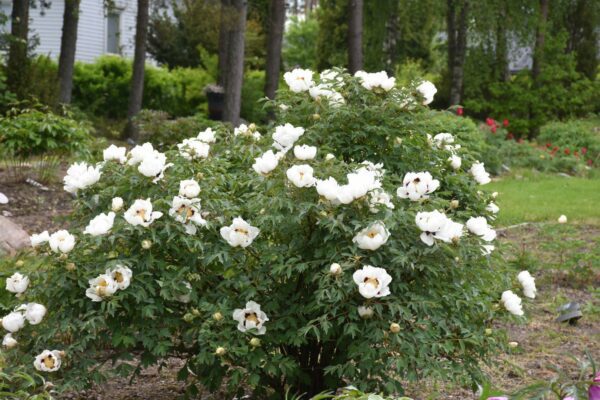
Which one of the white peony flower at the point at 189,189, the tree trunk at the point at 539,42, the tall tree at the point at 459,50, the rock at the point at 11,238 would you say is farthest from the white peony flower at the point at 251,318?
the tree trunk at the point at 539,42

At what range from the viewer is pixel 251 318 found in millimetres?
3104

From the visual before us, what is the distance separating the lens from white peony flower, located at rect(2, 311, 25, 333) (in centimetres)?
322

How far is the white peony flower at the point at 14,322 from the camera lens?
322 centimetres

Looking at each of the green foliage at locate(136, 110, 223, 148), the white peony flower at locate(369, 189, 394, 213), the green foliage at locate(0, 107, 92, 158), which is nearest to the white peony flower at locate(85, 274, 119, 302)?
the white peony flower at locate(369, 189, 394, 213)

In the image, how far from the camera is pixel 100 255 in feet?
10.4

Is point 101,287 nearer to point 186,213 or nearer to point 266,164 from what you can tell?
point 186,213

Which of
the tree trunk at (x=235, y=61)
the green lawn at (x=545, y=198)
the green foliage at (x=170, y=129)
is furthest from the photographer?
the tree trunk at (x=235, y=61)

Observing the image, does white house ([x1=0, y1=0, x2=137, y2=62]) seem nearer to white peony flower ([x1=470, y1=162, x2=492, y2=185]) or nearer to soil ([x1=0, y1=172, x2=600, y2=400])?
soil ([x1=0, y1=172, x2=600, y2=400])

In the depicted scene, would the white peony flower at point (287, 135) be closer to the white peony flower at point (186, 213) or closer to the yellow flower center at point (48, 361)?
the white peony flower at point (186, 213)

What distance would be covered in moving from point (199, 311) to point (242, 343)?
232 mm

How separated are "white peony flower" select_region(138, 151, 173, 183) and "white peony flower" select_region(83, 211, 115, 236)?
8.5 inches

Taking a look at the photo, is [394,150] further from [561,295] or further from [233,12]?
[233,12]

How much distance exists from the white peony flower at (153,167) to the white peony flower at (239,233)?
1.10ft

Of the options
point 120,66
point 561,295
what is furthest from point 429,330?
point 120,66
